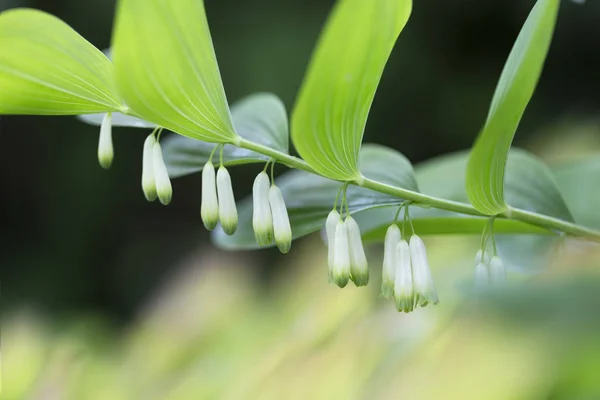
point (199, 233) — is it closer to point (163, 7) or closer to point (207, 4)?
point (207, 4)

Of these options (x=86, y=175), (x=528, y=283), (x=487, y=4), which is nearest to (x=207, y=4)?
(x=86, y=175)

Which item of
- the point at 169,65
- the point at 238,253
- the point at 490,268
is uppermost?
the point at 169,65

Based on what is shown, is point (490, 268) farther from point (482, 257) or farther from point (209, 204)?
point (209, 204)

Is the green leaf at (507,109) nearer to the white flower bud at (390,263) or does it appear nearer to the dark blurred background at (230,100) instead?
the white flower bud at (390,263)

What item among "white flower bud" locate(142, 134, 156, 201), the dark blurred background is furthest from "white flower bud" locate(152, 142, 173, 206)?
the dark blurred background

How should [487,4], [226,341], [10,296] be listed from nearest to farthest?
[226,341]
[487,4]
[10,296]

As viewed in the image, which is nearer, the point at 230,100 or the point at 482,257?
the point at 482,257

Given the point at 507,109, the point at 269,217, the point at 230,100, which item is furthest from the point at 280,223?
the point at 230,100
